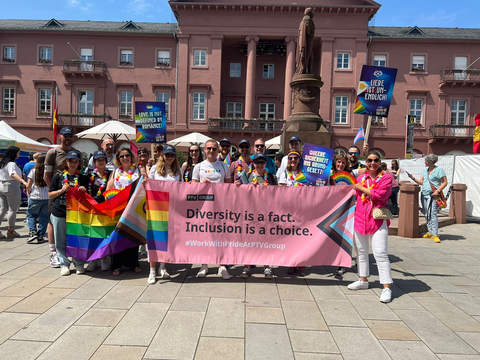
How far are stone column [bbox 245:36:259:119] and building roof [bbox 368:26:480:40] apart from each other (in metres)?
10.9

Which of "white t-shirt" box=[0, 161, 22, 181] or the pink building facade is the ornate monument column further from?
the pink building facade

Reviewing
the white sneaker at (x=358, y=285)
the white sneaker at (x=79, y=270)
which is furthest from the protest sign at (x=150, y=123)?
the white sneaker at (x=358, y=285)

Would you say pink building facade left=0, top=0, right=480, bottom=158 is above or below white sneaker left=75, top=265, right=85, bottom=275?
above

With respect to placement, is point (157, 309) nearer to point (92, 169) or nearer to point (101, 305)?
point (101, 305)

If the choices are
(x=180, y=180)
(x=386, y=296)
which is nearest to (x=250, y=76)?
(x=180, y=180)

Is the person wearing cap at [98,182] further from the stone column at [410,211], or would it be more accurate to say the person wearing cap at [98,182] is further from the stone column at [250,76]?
the stone column at [250,76]

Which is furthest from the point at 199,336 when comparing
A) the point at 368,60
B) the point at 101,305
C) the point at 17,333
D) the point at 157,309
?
the point at 368,60

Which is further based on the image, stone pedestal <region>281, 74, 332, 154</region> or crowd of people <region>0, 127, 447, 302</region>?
stone pedestal <region>281, 74, 332, 154</region>

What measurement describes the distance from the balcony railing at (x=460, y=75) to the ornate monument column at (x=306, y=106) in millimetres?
27195

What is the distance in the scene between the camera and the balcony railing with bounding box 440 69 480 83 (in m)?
31.8

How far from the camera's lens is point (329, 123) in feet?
101

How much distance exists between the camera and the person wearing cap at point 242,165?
5738mm

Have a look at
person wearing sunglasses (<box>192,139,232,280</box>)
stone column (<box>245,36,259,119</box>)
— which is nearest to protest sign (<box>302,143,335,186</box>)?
person wearing sunglasses (<box>192,139,232,280</box>)

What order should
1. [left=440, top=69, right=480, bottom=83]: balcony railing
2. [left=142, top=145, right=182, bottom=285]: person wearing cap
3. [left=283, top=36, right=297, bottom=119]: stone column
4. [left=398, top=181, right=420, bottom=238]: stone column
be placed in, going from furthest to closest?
1. [left=440, top=69, right=480, bottom=83]: balcony railing
2. [left=283, top=36, right=297, bottom=119]: stone column
3. [left=398, top=181, right=420, bottom=238]: stone column
4. [left=142, top=145, right=182, bottom=285]: person wearing cap
